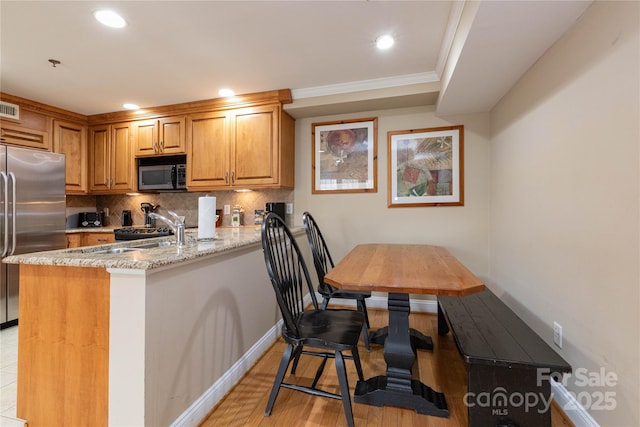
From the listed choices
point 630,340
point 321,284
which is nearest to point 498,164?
point 630,340

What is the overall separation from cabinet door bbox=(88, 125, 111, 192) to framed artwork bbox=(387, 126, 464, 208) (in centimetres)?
350

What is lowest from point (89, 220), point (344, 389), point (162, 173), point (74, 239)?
point (344, 389)

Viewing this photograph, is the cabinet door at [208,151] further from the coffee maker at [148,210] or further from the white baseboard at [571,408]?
the white baseboard at [571,408]

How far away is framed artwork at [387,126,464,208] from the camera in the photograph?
2861 mm

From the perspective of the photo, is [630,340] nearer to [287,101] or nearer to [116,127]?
[287,101]

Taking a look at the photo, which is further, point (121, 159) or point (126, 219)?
point (126, 219)

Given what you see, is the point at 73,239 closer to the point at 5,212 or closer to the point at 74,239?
the point at 74,239

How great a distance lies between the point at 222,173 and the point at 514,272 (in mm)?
2945

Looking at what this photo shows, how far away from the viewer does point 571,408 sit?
4.75ft

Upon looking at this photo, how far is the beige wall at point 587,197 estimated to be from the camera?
112 cm

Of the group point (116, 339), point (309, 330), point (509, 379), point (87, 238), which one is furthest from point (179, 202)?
point (509, 379)

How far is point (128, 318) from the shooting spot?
44.7 inches

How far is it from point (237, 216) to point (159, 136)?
1.33 m

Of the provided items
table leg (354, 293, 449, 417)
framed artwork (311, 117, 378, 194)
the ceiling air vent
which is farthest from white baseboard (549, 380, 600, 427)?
the ceiling air vent
